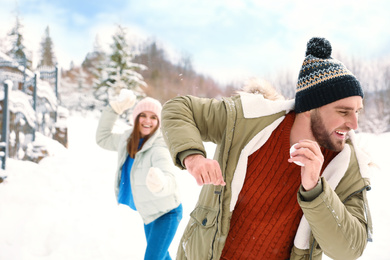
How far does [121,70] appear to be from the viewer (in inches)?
900

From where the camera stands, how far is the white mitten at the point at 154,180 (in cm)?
247

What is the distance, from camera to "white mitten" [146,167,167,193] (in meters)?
2.47

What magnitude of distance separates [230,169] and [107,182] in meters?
7.47

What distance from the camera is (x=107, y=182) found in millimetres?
8469

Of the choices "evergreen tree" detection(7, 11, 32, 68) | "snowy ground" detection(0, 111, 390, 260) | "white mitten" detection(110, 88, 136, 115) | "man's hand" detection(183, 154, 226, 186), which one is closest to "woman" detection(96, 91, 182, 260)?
"white mitten" detection(110, 88, 136, 115)

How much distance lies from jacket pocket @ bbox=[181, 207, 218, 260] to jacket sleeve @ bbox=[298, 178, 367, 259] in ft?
1.57

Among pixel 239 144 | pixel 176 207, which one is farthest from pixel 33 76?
pixel 239 144

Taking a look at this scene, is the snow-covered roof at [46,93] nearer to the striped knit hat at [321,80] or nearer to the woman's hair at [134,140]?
the woman's hair at [134,140]

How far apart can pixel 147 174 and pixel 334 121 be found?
1.68m

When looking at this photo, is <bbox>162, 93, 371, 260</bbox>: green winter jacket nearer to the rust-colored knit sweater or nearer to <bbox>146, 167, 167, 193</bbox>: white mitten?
the rust-colored knit sweater

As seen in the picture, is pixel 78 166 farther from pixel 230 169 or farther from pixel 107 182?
pixel 230 169

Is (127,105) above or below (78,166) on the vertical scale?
above

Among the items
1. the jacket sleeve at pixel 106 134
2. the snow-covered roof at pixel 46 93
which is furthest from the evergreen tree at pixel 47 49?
the jacket sleeve at pixel 106 134

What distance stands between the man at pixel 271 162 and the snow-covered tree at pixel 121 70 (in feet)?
69.7
